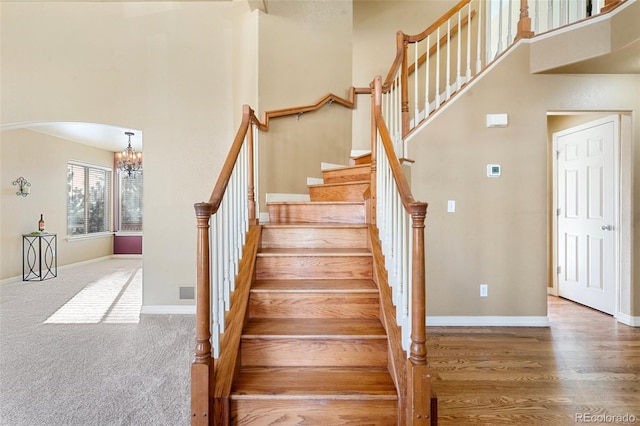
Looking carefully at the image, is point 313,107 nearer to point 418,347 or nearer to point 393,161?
point 393,161

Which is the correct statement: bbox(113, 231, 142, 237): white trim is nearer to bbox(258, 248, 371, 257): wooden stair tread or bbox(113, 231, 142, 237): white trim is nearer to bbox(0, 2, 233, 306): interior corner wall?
bbox(0, 2, 233, 306): interior corner wall

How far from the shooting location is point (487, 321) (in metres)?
3.27

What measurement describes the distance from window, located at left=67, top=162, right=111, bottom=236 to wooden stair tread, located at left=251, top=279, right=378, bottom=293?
21.2ft

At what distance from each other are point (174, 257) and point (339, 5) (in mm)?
3508

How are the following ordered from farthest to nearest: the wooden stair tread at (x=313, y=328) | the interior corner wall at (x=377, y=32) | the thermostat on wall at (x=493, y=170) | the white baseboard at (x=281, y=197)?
the interior corner wall at (x=377, y=32) → the white baseboard at (x=281, y=197) → the thermostat on wall at (x=493, y=170) → the wooden stair tread at (x=313, y=328)

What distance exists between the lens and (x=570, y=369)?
2.36 m

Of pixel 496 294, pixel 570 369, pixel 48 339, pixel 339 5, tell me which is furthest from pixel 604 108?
pixel 48 339

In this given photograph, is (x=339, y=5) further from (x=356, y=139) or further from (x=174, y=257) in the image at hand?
(x=174, y=257)

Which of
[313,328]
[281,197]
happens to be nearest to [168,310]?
[281,197]

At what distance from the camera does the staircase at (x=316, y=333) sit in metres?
1.56

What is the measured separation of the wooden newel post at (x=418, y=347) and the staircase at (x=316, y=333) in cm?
11

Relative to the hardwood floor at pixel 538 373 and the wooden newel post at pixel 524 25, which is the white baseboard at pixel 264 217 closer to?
the hardwood floor at pixel 538 373

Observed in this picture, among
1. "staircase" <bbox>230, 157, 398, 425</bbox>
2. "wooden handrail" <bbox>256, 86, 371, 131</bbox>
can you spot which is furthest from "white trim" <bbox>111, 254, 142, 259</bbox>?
"staircase" <bbox>230, 157, 398, 425</bbox>

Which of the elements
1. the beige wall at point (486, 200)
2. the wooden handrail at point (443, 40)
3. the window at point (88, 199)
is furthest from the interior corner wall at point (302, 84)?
the window at point (88, 199)
